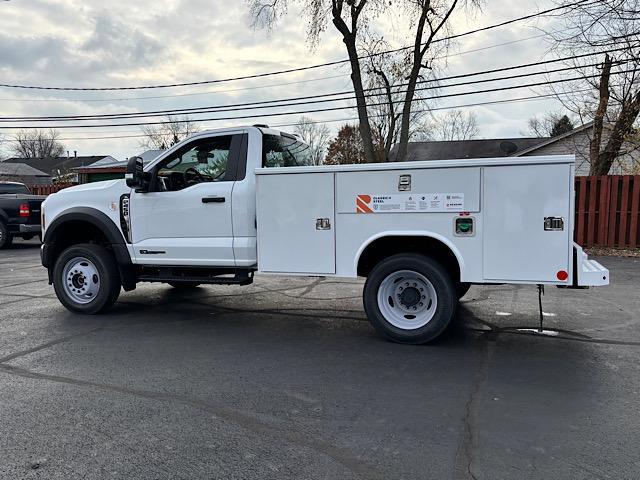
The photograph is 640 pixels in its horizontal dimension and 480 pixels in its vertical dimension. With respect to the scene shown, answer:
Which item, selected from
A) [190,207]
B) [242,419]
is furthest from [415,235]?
[190,207]

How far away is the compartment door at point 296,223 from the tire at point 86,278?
7.50ft

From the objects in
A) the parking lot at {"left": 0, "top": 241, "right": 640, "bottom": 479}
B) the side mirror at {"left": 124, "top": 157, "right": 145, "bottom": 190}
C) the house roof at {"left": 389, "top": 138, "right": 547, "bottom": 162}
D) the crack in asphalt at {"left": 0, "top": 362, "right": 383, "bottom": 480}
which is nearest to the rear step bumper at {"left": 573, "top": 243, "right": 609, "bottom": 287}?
the parking lot at {"left": 0, "top": 241, "right": 640, "bottom": 479}

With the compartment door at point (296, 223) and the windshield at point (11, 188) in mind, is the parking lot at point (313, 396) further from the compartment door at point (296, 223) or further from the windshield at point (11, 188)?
the windshield at point (11, 188)

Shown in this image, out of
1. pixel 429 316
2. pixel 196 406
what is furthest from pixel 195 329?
pixel 429 316

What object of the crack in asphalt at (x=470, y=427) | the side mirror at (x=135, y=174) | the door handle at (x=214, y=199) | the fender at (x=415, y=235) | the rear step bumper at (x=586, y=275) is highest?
the side mirror at (x=135, y=174)

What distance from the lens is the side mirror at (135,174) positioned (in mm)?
6234

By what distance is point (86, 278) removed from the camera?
691 cm

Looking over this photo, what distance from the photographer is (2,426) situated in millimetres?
3643

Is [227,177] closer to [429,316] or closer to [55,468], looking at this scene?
[429,316]

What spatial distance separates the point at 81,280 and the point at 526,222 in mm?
5660

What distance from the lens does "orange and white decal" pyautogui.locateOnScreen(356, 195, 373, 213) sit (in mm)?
5379

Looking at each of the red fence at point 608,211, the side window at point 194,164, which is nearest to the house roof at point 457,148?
the red fence at point 608,211

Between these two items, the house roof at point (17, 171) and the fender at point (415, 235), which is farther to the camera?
the house roof at point (17, 171)

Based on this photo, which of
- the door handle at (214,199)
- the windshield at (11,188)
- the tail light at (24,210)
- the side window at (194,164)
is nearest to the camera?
the door handle at (214,199)
